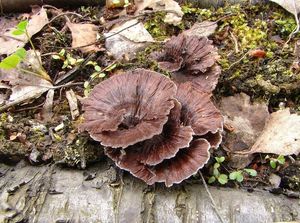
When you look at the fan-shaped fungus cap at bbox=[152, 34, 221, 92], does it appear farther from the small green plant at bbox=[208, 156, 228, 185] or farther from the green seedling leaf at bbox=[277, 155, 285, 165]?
the green seedling leaf at bbox=[277, 155, 285, 165]

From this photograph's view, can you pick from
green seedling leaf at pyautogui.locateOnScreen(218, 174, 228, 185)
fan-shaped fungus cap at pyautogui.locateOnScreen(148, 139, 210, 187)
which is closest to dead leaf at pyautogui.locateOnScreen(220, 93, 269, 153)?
green seedling leaf at pyautogui.locateOnScreen(218, 174, 228, 185)

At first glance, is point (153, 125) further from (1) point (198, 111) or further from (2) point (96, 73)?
(2) point (96, 73)

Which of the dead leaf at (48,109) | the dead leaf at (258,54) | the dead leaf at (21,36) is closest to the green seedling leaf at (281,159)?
the dead leaf at (258,54)

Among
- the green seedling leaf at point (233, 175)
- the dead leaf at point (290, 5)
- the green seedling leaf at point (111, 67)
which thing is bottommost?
the green seedling leaf at point (111, 67)

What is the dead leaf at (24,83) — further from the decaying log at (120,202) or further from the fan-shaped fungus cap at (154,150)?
the fan-shaped fungus cap at (154,150)

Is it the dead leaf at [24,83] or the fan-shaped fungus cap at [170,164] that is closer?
the fan-shaped fungus cap at [170,164]

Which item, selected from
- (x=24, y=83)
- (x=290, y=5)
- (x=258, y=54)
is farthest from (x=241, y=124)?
(x=24, y=83)
